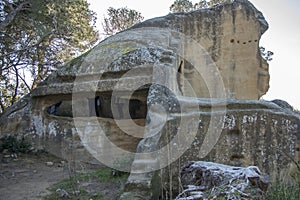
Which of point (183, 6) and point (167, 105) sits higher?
point (183, 6)

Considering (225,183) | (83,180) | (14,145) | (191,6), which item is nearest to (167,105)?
(83,180)

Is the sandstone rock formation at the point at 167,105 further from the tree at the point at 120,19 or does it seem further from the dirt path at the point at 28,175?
the tree at the point at 120,19

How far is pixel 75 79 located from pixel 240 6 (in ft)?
20.8

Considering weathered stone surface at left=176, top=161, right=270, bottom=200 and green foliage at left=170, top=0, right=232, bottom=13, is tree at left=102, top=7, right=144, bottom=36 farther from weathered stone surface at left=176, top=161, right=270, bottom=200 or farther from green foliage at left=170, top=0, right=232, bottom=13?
weathered stone surface at left=176, top=161, right=270, bottom=200

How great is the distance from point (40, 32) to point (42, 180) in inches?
154

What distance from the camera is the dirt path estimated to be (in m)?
5.66

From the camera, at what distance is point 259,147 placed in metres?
5.26

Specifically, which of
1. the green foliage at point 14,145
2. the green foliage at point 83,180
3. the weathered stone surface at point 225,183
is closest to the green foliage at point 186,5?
the green foliage at point 14,145

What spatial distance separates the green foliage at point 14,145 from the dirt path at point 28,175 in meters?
0.21

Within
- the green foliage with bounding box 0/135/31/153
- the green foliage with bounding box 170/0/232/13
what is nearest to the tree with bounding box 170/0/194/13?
the green foliage with bounding box 170/0/232/13

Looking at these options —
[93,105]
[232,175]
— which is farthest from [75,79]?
[232,175]

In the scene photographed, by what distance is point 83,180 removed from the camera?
21.0ft

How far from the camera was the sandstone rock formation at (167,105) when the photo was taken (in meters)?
5.24

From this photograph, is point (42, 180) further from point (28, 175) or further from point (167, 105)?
point (167, 105)
